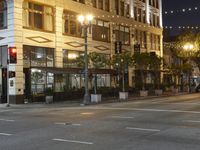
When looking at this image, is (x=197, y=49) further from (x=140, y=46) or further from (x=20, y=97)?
(x=20, y=97)

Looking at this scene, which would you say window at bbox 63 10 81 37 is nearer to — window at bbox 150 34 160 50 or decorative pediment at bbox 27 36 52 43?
decorative pediment at bbox 27 36 52 43

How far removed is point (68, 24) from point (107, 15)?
8.68 metres

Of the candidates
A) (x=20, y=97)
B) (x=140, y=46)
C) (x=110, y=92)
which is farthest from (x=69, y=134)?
(x=140, y=46)

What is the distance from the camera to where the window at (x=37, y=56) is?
38.0 metres

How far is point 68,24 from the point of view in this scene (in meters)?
43.5

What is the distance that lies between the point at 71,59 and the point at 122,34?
42.8ft

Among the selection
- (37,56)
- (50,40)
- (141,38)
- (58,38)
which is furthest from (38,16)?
(141,38)

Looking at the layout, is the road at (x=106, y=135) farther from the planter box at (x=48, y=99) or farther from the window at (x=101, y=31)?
the window at (x=101, y=31)

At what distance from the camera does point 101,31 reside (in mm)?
49688

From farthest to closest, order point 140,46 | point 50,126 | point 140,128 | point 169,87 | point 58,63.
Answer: point 169,87 < point 140,46 < point 58,63 < point 50,126 < point 140,128

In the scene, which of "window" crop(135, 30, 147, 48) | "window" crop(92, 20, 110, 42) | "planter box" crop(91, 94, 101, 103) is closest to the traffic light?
"planter box" crop(91, 94, 101, 103)

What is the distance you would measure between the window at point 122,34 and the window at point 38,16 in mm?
13971

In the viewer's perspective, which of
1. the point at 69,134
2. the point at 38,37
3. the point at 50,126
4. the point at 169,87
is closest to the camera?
the point at 69,134

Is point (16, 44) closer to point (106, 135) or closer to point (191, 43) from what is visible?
point (106, 135)
